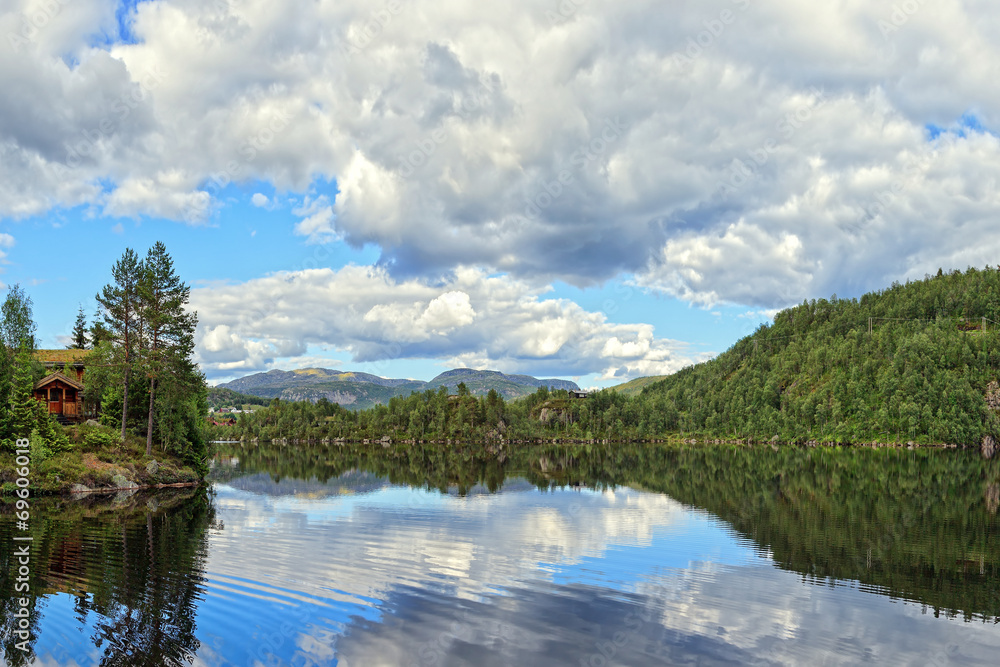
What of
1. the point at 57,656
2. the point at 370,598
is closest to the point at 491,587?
the point at 370,598

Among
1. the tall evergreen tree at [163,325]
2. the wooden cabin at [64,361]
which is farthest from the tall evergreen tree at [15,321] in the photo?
the tall evergreen tree at [163,325]

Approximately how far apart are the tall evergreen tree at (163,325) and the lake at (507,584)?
56.6 feet

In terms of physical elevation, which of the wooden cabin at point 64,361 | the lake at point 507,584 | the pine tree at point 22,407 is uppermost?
the wooden cabin at point 64,361

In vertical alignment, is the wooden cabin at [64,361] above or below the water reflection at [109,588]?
above

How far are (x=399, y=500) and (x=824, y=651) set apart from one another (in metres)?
51.0

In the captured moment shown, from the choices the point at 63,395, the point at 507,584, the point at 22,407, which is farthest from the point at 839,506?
the point at 63,395

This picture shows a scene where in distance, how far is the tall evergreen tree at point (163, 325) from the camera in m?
72.2

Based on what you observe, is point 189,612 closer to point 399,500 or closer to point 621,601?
point 621,601

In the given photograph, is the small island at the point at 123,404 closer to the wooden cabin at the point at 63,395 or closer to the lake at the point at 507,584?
the wooden cabin at the point at 63,395

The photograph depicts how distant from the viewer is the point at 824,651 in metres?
21.9

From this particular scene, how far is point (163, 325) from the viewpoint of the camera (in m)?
→ 73.7

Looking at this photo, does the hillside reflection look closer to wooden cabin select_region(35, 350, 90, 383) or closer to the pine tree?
the pine tree

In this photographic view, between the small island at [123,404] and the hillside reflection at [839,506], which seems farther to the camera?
the small island at [123,404]

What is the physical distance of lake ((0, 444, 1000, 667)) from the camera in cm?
2145
